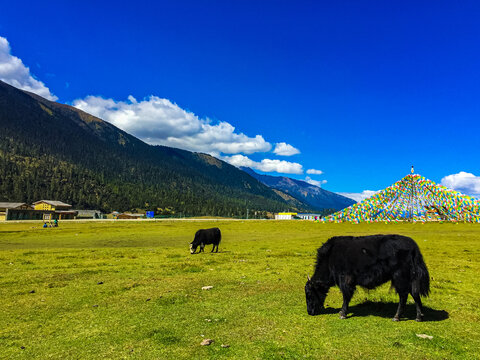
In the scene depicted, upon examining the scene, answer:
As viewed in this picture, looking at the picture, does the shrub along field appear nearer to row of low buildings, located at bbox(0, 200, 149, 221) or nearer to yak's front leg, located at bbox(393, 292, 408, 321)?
yak's front leg, located at bbox(393, 292, 408, 321)

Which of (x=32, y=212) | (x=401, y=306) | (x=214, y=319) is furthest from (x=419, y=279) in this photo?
(x=32, y=212)

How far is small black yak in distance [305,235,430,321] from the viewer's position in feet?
29.1

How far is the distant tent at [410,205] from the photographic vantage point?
227 ft

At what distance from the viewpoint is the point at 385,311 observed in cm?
998

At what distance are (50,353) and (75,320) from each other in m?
2.31

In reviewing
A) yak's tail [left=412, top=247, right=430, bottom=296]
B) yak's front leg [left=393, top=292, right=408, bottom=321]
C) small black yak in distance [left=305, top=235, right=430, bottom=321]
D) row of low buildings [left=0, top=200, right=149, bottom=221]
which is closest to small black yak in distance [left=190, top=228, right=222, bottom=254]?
small black yak in distance [left=305, top=235, right=430, bottom=321]

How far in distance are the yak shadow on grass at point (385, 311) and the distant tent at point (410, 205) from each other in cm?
6955

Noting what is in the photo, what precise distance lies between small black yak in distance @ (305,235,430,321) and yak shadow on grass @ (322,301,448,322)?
1.94 feet

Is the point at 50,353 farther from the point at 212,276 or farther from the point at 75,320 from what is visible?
the point at 212,276

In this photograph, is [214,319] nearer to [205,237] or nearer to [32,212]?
[205,237]

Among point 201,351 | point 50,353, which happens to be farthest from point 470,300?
point 50,353

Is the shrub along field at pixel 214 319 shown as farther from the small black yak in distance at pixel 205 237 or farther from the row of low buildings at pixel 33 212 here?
the row of low buildings at pixel 33 212

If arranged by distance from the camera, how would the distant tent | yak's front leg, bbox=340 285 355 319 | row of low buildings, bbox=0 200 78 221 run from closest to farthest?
yak's front leg, bbox=340 285 355 319, the distant tent, row of low buildings, bbox=0 200 78 221

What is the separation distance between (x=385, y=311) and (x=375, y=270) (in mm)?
2189
